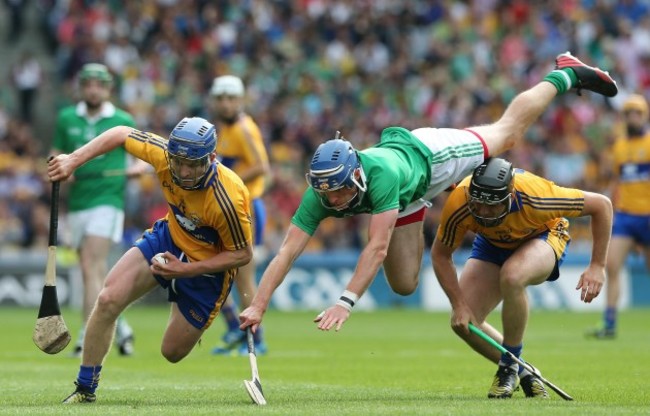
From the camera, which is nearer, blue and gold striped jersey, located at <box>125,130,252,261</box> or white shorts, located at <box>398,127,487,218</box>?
blue and gold striped jersey, located at <box>125,130,252,261</box>

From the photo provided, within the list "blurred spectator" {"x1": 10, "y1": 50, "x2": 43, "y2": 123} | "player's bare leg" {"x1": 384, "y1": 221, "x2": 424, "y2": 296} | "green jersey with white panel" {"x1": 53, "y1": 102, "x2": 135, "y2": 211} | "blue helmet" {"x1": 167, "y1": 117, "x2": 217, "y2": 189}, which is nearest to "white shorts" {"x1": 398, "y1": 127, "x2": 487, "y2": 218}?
"player's bare leg" {"x1": 384, "y1": 221, "x2": 424, "y2": 296}

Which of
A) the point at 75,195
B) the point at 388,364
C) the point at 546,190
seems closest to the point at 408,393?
the point at 546,190

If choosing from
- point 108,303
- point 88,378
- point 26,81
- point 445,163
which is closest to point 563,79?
point 445,163

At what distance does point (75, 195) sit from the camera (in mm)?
14664

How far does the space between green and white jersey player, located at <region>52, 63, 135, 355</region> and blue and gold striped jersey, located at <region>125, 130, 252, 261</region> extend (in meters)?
4.75

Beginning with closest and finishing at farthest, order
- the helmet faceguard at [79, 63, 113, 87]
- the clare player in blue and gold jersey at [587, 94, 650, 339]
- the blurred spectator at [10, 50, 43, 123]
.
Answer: the helmet faceguard at [79, 63, 113, 87], the clare player in blue and gold jersey at [587, 94, 650, 339], the blurred spectator at [10, 50, 43, 123]

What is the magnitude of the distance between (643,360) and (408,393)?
4.13 metres

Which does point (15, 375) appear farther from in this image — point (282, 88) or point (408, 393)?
point (282, 88)

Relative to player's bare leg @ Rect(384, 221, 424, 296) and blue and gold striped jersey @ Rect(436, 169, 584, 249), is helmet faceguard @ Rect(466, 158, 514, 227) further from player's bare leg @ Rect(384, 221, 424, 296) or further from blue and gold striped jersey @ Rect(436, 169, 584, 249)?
player's bare leg @ Rect(384, 221, 424, 296)

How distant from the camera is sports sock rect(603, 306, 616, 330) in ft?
55.4

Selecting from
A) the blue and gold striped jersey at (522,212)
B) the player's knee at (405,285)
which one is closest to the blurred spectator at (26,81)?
the player's knee at (405,285)

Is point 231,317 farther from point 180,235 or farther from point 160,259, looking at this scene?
point 160,259

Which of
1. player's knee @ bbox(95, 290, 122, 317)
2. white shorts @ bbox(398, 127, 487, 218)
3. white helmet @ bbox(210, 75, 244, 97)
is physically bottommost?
player's knee @ bbox(95, 290, 122, 317)

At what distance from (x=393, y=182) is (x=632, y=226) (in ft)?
29.0
